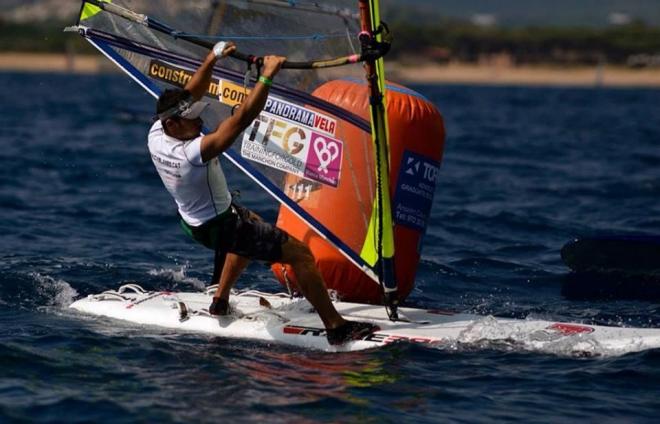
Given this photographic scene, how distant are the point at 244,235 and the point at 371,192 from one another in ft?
3.72

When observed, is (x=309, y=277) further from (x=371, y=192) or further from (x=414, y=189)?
(x=414, y=189)

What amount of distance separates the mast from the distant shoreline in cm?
8261

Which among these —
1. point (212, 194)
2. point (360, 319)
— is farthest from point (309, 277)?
point (212, 194)

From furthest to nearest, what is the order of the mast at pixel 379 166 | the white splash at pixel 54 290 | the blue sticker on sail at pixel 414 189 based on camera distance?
the white splash at pixel 54 290 < the blue sticker on sail at pixel 414 189 < the mast at pixel 379 166

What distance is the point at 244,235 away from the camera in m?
8.38

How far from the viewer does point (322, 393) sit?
7434mm

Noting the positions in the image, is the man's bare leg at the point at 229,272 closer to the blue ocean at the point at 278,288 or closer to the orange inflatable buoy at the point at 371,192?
the blue ocean at the point at 278,288

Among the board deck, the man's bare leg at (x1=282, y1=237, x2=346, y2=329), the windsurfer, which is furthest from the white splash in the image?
the man's bare leg at (x1=282, y1=237, x2=346, y2=329)

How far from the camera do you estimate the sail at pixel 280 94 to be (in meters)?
8.91

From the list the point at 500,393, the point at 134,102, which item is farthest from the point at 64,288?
the point at 134,102

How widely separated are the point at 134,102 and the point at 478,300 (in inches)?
1370

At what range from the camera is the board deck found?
27.9 ft

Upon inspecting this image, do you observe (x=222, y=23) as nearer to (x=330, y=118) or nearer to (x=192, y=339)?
(x=330, y=118)

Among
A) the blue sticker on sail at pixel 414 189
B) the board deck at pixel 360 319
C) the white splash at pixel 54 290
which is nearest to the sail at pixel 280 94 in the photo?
the blue sticker on sail at pixel 414 189
